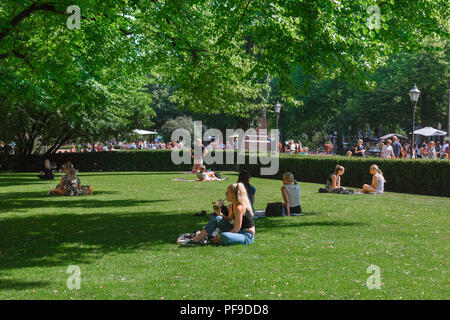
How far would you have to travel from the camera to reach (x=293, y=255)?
8430mm

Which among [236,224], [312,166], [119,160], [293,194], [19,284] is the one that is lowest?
[19,284]

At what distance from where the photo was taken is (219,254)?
846 cm

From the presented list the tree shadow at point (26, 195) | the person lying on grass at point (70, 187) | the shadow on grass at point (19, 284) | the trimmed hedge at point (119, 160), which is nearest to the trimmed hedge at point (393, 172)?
the tree shadow at point (26, 195)

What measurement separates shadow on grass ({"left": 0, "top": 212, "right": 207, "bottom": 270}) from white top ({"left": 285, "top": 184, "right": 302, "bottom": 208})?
2565 mm

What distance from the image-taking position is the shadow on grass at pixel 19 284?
6.57m

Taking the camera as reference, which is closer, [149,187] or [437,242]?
[437,242]

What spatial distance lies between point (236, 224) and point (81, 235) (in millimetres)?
3705

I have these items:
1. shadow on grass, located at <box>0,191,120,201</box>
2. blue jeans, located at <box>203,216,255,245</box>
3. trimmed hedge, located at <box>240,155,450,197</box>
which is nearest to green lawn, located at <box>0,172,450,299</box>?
blue jeans, located at <box>203,216,255,245</box>

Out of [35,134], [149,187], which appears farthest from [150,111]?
[149,187]

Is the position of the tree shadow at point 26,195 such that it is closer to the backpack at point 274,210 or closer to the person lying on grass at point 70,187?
the person lying on grass at point 70,187

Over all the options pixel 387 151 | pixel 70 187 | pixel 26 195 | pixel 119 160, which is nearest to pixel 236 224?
pixel 70 187

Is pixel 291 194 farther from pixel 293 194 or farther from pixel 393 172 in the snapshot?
pixel 393 172

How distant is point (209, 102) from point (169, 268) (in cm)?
1089
